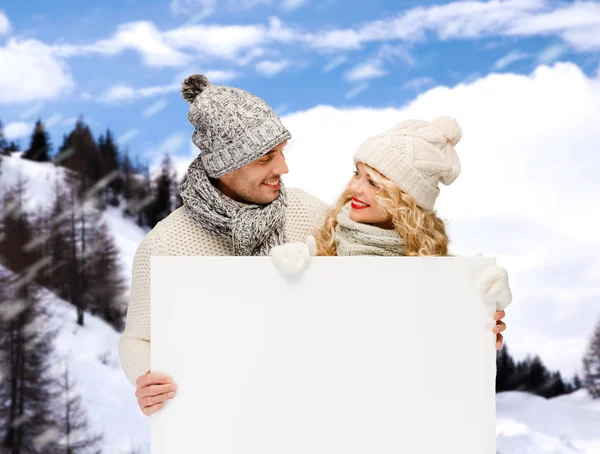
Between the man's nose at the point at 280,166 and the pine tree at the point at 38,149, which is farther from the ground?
the pine tree at the point at 38,149

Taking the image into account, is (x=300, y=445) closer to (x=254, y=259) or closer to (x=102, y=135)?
(x=254, y=259)

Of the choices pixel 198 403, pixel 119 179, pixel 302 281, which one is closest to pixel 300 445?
pixel 198 403

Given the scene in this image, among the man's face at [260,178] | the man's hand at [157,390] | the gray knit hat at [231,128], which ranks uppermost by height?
the gray knit hat at [231,128]

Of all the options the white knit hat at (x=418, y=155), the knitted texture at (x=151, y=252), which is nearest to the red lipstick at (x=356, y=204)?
the white knit hat at (x=418, y=155)

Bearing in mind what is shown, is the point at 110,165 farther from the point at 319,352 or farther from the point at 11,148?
the point at 319,352

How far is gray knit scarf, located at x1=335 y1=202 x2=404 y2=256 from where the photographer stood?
2107 millimetres

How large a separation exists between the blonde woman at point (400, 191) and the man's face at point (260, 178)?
251mm

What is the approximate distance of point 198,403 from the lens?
1878 millimetres

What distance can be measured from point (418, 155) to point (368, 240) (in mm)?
290

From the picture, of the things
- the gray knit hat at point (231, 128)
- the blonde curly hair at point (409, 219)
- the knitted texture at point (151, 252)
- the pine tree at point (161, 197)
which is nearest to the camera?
the blonde curly hair at point (409, 219)

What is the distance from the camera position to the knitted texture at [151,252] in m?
2.39

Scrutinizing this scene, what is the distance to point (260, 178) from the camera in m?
2.29

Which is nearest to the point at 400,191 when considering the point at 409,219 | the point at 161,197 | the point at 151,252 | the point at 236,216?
the point at 409,219

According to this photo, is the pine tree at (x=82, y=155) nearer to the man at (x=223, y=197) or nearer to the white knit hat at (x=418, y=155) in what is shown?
the man at (x=223, y=197)
